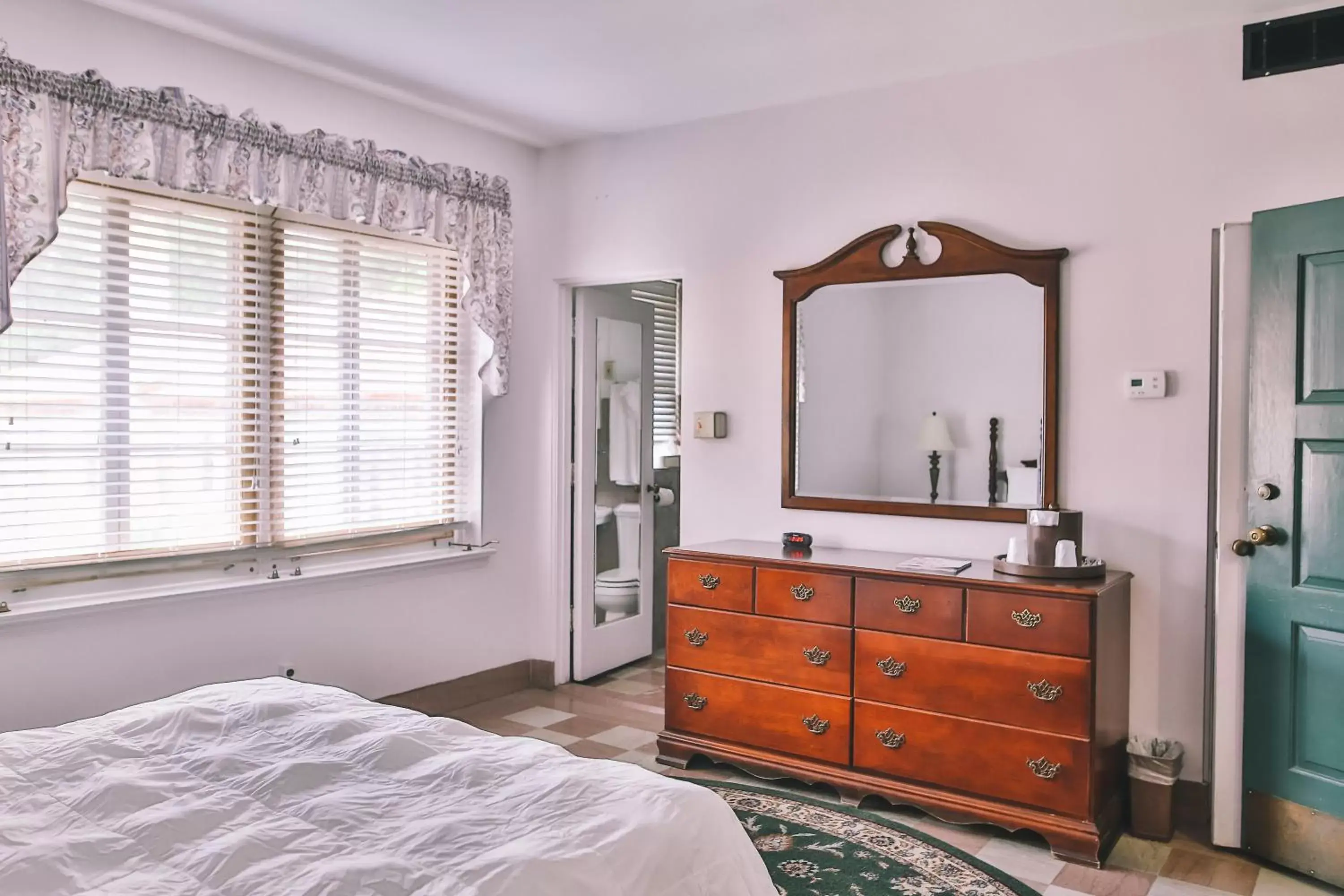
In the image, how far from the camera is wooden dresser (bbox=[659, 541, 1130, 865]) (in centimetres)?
291

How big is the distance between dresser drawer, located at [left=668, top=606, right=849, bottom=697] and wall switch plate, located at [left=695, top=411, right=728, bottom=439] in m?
0.83

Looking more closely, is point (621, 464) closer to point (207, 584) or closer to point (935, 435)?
point (935, 435)

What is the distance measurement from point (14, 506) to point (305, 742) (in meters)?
1.63

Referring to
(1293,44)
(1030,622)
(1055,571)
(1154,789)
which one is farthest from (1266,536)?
(1293,44)

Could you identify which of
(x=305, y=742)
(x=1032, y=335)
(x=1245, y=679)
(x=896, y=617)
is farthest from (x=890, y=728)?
(x=305, y=742)

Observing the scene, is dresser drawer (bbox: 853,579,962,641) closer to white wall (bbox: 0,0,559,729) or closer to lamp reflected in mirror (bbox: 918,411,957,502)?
lamp reflected in mirror (bbox: 918,411,957,502)

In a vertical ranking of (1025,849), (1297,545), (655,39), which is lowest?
(1025,849)

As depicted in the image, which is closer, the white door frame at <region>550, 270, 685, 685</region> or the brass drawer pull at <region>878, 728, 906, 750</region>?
the brass drawer pull at <region>878, 728, 906, 750</region>

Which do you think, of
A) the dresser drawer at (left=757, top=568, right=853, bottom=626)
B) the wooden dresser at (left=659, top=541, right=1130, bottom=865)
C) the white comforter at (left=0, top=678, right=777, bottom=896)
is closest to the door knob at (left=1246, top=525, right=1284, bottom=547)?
the wooden dresser at (left=659, top=541, right=1130, bottom=865)

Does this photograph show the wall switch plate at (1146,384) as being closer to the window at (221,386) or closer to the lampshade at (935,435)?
the lampshade at (935,435)

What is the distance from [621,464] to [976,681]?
2.41m

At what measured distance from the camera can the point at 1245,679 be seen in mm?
2922

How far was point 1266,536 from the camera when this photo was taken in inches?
112

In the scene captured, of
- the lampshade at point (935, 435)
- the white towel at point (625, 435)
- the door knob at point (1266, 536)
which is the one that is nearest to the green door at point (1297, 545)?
the door knob at point (1266, 536)
